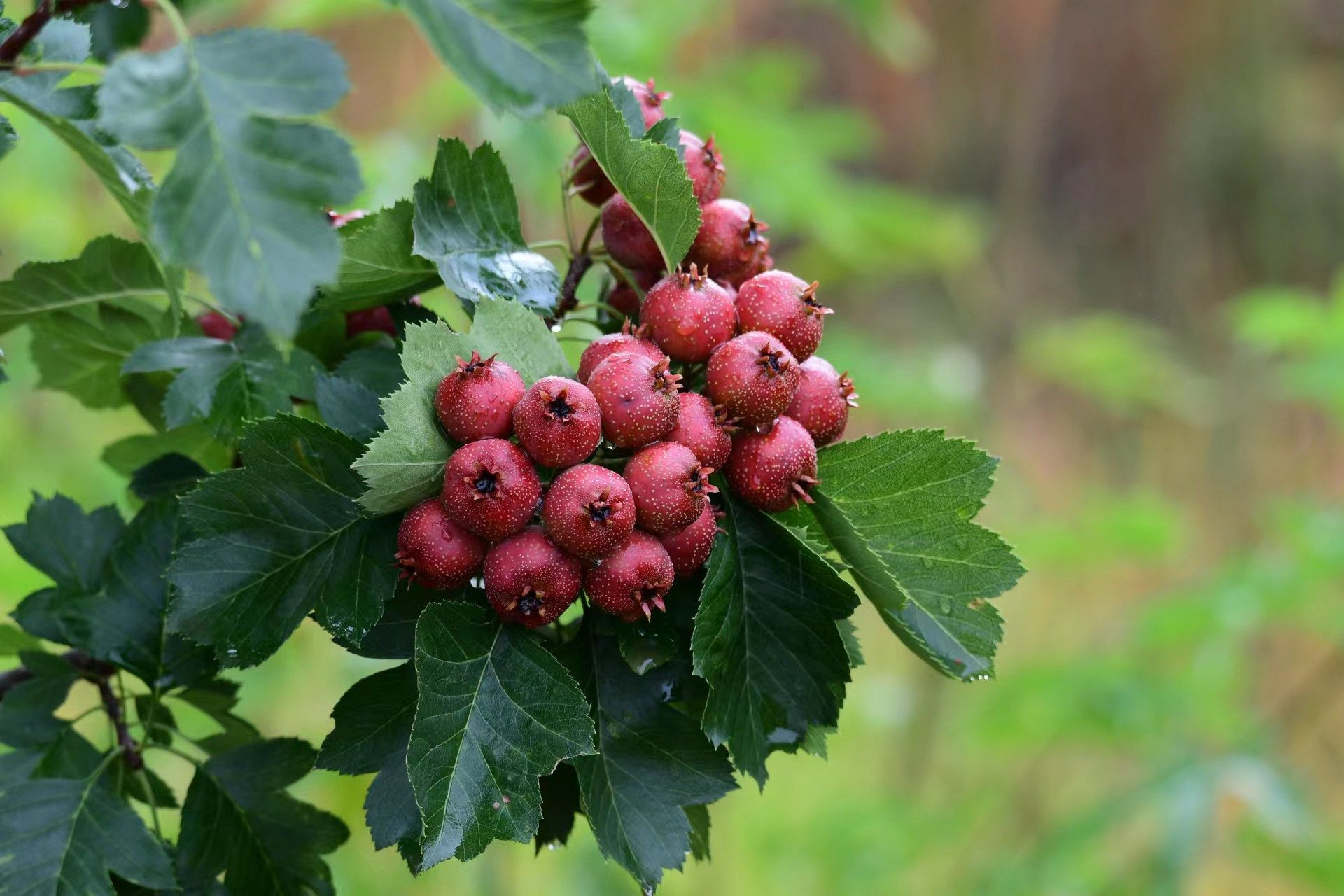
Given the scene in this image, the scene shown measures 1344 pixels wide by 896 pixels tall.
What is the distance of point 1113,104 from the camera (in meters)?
3.79

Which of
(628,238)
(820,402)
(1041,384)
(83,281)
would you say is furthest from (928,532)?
Result: (1041,384)

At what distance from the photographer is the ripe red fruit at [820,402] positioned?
44 cm

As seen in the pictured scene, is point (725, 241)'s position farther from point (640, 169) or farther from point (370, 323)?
point (370, 323)

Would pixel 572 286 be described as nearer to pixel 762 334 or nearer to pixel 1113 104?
pixel 762 334

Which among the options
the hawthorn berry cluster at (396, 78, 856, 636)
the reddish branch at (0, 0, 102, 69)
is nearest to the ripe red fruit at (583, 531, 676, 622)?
the hawthorn berry cluster at (396, 78, 856, 636)

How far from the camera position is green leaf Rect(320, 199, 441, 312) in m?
0.44

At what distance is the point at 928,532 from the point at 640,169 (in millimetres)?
170

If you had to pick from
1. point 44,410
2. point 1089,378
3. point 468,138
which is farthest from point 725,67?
point 44,410

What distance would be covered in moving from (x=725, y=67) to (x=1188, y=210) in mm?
2649

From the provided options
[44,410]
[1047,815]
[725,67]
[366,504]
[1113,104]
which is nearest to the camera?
[366,504]

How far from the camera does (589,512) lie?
1.25 ft

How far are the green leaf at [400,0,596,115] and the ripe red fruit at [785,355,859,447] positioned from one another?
150 millimetres

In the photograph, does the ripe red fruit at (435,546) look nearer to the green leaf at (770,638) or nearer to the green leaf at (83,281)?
the green leaf at (770,638)

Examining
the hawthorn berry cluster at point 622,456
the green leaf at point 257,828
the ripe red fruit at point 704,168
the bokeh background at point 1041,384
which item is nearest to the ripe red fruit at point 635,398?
the hawthorn berry cluster at point 622,456
